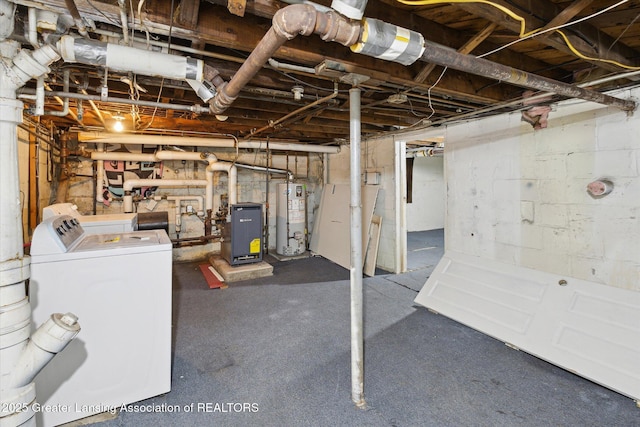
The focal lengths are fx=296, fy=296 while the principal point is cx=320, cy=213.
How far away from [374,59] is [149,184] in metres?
4.02

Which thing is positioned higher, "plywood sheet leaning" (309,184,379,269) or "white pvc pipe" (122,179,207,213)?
"white pvc pipe" (122,179,207,213)

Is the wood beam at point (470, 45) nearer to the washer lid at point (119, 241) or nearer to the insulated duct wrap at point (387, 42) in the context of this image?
the insulated duct wrap at point (387, 42)

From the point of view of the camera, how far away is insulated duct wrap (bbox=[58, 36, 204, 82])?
4.60 feet

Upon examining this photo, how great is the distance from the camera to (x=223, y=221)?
488 centimetres

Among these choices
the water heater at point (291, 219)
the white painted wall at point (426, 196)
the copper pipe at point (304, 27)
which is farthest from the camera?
the white painted wall at point (426, 196)

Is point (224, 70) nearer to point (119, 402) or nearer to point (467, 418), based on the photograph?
point (119, 402)

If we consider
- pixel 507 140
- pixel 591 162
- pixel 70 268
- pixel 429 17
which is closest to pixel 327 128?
pixel 507 140

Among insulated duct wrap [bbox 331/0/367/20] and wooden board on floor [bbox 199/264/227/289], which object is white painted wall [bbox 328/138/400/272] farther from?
insulated duct wrap [bbox 331/0/367/20]

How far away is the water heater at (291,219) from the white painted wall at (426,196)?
12.3ft

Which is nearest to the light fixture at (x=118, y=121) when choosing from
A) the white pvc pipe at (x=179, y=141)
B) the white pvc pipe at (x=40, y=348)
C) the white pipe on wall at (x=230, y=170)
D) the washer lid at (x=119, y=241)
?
the white pvc pipe at (x=179, y=141)

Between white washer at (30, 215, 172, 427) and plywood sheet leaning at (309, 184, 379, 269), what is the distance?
116 inches

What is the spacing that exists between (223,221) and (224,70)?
317 centimetres

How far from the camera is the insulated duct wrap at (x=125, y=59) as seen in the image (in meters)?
1.40

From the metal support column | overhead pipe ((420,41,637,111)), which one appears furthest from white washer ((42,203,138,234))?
overhead pipe ((420,41,637,111))
